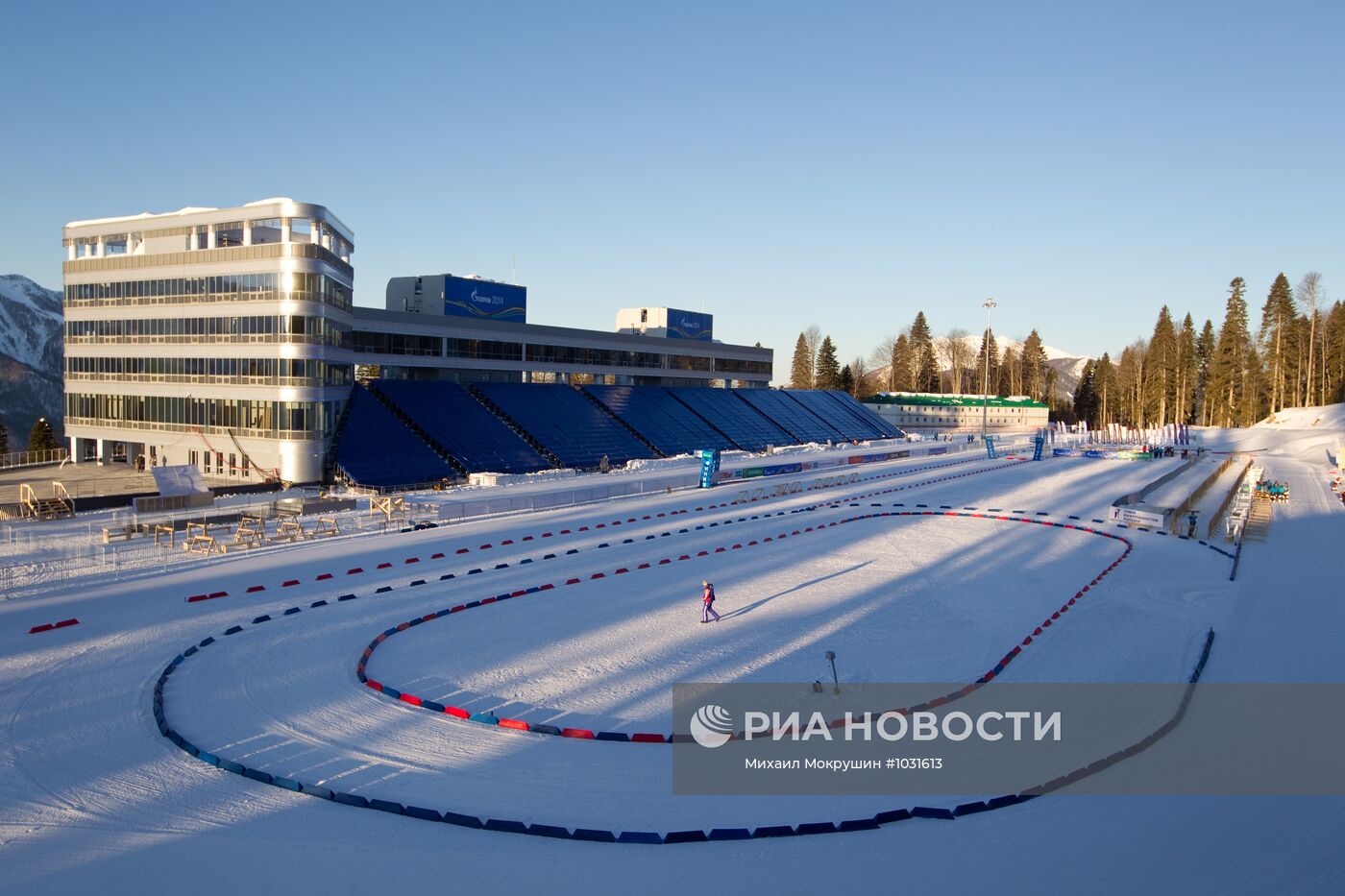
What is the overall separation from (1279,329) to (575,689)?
140260 mm

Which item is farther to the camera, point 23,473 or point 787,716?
point 23,473

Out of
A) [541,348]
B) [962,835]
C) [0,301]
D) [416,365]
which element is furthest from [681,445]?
[0,301]

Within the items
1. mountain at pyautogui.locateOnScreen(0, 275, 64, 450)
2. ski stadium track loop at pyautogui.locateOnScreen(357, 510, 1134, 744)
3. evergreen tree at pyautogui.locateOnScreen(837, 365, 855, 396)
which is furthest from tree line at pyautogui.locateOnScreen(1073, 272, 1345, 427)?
mountain at pyautogui.locateOnScreen(0, 275, 64, 450)

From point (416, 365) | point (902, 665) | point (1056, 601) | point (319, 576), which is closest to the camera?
point (902, 665)

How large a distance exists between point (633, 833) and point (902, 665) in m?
9.26

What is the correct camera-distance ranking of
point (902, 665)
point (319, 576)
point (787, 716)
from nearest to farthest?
point (787, 716) < point (902, 665) < point (319, 576)

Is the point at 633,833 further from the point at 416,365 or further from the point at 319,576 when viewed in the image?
the point at 416,365

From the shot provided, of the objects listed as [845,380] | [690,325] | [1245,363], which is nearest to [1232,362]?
[1245,363]

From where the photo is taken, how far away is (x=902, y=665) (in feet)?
60.6

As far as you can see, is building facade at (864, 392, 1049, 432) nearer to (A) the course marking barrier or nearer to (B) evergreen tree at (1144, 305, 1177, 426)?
(B) evergreen tree at (1144, 305, 1177, 426)

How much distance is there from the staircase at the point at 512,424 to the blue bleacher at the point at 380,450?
27.5 ft

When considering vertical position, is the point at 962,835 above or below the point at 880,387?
below

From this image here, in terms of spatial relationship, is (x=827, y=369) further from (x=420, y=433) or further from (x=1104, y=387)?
(x=420, y=433)

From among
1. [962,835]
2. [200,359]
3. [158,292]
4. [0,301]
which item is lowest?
[962,835]
